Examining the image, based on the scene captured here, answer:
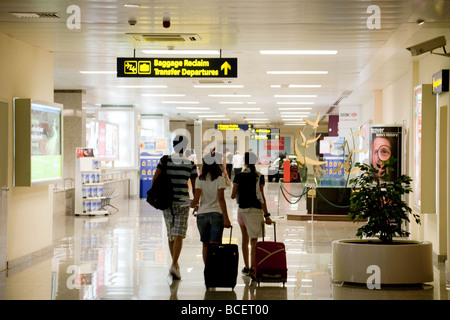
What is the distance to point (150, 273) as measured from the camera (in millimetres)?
8594

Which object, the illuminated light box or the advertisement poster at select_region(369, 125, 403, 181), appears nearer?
the illuminated light box

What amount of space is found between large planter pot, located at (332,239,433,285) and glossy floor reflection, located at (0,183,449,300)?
0.38 feet

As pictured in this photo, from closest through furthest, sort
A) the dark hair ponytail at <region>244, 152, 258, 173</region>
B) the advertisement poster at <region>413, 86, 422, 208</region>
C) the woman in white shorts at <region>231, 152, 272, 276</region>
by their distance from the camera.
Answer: the woman in white shorts at <region>231, 152, 272, 276</region> < the dark hair ponytail at <region>244, 152, 258, 173</region> < the advertisement poster at <region>413, 86, 422, 208</region>

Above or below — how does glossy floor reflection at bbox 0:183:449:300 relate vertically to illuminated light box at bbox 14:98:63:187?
below

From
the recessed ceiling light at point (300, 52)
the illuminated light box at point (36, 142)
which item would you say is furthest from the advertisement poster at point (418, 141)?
the illuminated light box at point (36, 142)

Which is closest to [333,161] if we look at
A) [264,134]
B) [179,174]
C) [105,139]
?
[105,139]

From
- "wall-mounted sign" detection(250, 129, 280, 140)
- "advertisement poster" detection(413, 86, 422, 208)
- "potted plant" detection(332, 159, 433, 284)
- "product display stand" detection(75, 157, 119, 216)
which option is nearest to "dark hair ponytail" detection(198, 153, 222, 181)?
"potted plant" detection(332, 159, 433, 284)

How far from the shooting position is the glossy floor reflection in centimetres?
729

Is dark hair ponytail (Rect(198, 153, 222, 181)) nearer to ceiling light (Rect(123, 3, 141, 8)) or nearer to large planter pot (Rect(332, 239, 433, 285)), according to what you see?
large planter pot (Rect(332, 239, 433, 285))

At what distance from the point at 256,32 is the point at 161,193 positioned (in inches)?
116

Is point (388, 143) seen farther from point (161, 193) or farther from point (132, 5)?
point (132, 5)

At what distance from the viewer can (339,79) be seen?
1574cm

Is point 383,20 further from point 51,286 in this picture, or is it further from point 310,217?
point 310,217
